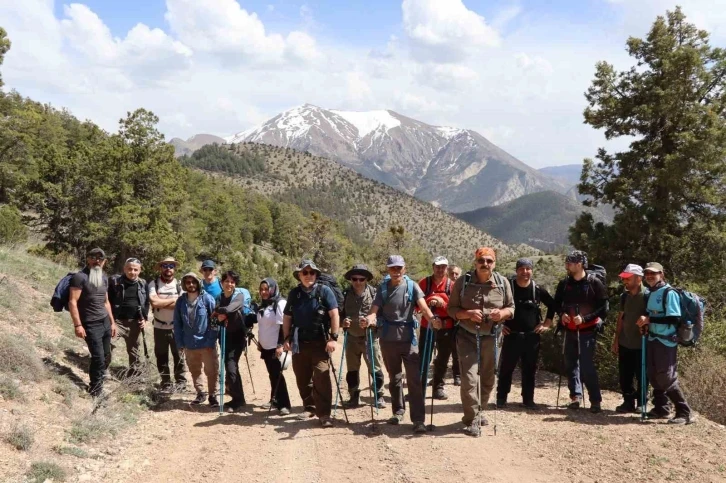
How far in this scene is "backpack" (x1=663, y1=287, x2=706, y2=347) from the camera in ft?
21.9

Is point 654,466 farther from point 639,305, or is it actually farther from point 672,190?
point 672,190

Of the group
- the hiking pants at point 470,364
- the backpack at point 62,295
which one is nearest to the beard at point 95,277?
the backpack at point 62,295

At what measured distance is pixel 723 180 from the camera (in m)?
14.2

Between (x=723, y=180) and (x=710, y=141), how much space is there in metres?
1.36

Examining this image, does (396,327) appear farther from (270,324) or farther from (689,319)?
(689,319)

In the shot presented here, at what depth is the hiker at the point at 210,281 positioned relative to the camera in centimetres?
781

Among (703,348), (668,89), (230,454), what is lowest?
(230,454)

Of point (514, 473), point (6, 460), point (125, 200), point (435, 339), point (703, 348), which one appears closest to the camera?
point (6, 460)

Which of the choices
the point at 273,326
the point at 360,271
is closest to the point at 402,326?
the point at 360,271

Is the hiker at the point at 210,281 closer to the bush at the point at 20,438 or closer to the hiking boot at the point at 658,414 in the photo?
the bush at the point at 20,438

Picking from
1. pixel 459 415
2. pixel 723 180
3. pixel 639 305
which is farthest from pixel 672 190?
pixel 459 415

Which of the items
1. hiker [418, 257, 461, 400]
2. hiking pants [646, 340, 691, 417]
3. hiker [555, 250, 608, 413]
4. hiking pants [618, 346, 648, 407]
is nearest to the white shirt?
hiker [418, 257, 461, 400]

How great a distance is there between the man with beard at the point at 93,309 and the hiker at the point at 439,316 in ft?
14.7

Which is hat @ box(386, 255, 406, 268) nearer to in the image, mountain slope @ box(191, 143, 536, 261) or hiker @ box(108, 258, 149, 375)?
hiker @ box(108, 258, 149, 375)
